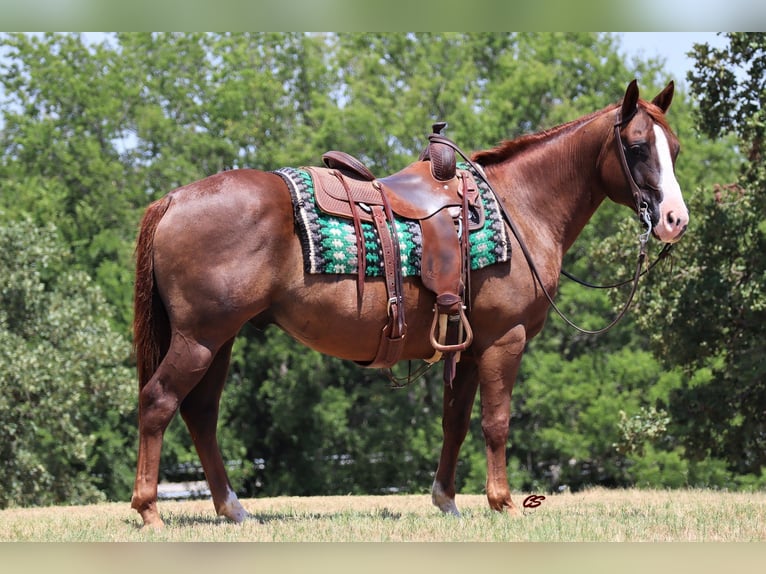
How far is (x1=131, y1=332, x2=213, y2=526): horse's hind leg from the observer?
22.0 feet

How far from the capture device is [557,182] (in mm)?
7812

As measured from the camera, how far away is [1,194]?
3059 centimetres

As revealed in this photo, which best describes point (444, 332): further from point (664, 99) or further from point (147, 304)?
point (664, 99)

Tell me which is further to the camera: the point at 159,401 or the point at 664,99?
the point at 664,99

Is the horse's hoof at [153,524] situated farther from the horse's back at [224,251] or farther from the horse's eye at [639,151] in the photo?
the horse's eye at [639,151]

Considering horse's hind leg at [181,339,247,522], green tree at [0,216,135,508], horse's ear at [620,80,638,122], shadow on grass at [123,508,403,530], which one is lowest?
green tree at [0,216,135,508]

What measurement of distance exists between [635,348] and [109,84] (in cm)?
1832

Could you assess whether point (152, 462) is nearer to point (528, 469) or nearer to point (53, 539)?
point (53, 539)

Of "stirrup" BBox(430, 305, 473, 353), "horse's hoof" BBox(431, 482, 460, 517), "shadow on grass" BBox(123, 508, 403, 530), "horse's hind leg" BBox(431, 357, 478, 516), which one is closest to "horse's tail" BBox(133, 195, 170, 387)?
"shadow on grass" BBox(123, 508, 403, 530)

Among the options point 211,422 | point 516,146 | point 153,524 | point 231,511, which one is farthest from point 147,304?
point 516,146

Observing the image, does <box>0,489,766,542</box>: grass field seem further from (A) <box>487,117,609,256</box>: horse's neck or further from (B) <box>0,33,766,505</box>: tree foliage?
(B) <box>0,33,766,505</box>: tree foliage

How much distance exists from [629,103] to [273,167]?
905 inches

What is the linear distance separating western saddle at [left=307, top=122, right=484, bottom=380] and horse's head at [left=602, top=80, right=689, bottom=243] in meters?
1.12

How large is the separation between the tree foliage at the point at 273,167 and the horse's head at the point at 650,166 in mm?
11862
